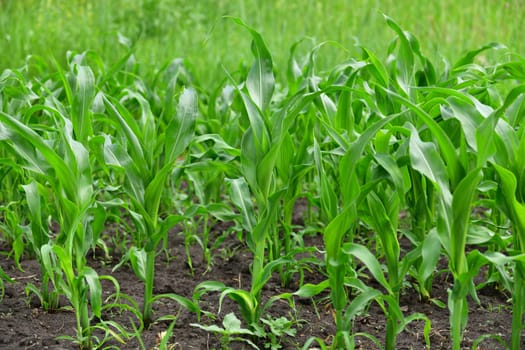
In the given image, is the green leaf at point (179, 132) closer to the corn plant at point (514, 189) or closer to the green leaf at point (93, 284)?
the green leaf at point (93, 284)

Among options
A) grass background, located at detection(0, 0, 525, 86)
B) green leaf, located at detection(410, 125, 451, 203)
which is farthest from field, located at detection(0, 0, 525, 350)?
grass background, located at detection(0, 0, 525, 86)

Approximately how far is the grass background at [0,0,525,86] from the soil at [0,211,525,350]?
2.57m

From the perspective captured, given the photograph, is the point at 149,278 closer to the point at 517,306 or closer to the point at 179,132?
the point at 179,132

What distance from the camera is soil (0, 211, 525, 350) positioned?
2.68 metres

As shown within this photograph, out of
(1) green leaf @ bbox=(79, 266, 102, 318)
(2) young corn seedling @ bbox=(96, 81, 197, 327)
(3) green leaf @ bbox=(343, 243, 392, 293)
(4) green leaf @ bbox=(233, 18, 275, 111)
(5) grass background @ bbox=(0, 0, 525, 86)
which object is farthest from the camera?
(5) grass background @ bbox=(0, 0, 525, 86)

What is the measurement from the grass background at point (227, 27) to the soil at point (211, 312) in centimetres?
257

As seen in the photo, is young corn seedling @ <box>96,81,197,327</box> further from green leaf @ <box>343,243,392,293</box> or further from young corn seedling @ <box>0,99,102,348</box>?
green leaf @ <box>343,243,392,293</box>

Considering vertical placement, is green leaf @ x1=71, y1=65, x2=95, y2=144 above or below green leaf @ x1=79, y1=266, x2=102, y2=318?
above

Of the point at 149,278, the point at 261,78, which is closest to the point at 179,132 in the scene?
the point at 261,78

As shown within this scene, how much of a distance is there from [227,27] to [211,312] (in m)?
4.84

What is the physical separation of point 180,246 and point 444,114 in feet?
5.31

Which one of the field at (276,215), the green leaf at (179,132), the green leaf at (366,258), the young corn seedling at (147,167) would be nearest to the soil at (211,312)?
the field at (276,215)

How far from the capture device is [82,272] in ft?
8.05

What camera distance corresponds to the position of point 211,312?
2902mm
